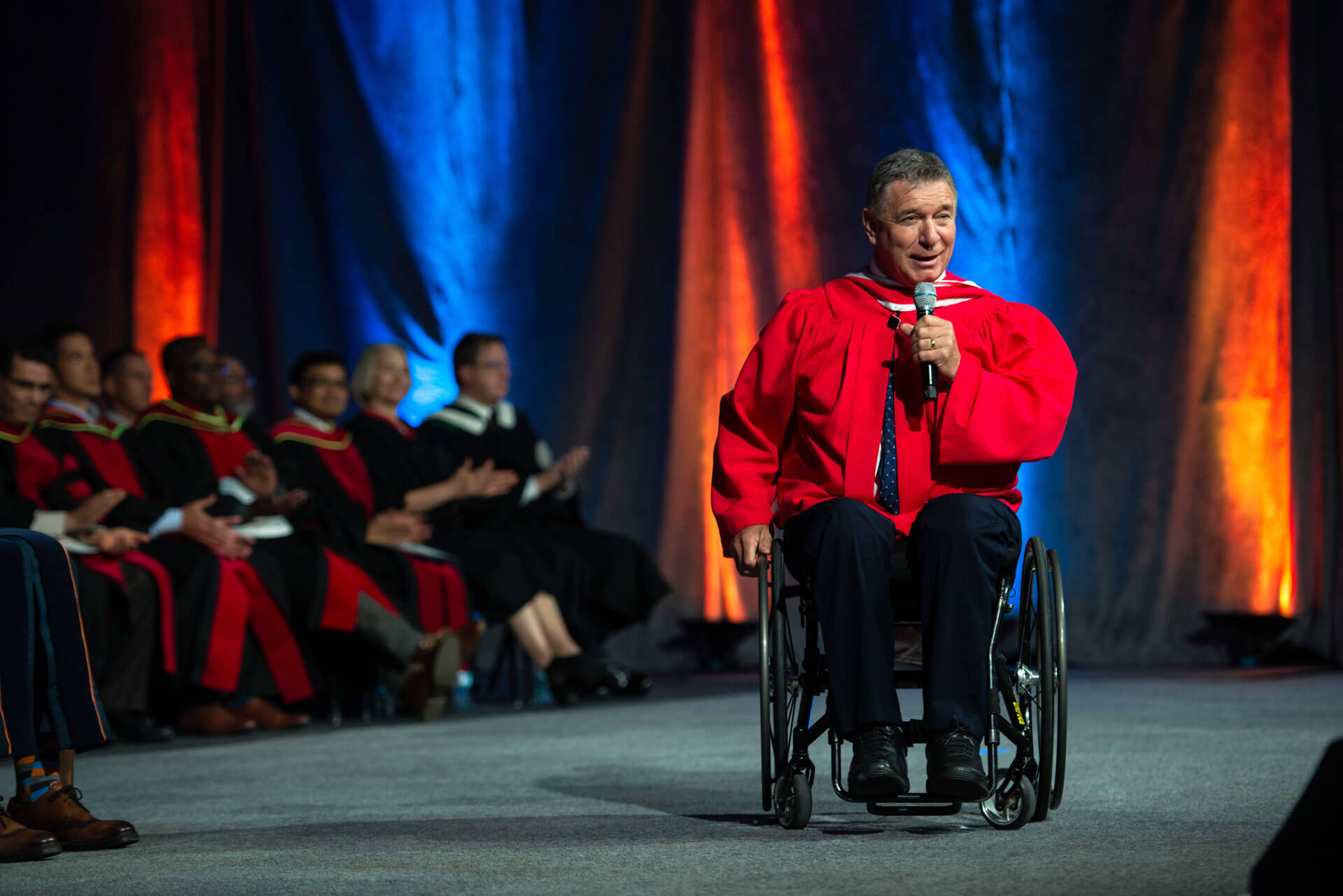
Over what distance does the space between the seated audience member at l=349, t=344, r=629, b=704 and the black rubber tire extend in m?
2.91

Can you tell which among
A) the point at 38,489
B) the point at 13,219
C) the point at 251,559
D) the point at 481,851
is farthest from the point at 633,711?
the point at 13,219

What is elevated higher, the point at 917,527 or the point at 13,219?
the point at 13,219

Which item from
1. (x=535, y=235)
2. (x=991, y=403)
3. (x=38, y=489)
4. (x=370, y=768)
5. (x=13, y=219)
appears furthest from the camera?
(x=535, y=235)

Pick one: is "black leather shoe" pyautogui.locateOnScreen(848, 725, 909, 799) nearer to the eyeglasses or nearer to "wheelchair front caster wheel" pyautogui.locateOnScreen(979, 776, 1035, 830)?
"wheelchair front caster wheel" pyautogui.locateOnScreen(979, 776, 1035, 830)

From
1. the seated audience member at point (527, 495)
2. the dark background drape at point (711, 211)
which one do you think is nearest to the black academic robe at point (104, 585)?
the seated audience member at point (527, 495)

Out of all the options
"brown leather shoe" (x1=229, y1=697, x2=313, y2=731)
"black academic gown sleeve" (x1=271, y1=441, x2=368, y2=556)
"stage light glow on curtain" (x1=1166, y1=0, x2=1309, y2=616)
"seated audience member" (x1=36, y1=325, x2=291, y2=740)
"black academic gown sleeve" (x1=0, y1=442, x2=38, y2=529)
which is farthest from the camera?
"stage light glow on curtain" (x1=1166, y1=0, x2=1309, y2=616)

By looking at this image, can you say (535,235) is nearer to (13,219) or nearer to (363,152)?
(363,152)

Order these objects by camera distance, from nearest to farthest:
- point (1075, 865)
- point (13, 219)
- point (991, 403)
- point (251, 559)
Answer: point (1075, 865) < point (991, 403) < point (251, 559) < point (13, 219)

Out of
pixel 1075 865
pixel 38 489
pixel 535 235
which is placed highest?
pixel 535 235

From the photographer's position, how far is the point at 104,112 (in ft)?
21.9

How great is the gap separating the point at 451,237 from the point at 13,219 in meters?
1.83

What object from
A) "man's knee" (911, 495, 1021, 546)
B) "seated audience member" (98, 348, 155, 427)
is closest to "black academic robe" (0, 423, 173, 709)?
"seated audience member" (98, 348, 155, 427)

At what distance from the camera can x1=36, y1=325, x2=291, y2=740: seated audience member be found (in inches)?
177

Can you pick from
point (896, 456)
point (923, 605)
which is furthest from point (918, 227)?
point (923, 605)
